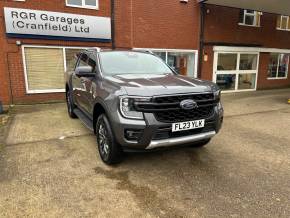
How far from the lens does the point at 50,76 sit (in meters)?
9.25

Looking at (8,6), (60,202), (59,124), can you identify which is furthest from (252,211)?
(8,6)

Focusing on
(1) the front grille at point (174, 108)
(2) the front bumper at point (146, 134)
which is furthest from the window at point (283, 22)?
(2) the front bumper at point (146, 134)

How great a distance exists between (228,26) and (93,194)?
1156cm

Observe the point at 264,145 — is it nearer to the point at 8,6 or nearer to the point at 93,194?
the point at 93,194

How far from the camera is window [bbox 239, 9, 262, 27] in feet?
42.0

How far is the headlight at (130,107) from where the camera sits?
3320 mm

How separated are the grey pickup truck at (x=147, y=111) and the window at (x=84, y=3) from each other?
594cm

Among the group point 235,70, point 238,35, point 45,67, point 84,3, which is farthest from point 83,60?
point 238,35

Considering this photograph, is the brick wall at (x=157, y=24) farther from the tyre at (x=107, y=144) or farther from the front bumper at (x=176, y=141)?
the front bumper at (x=176, y=141)

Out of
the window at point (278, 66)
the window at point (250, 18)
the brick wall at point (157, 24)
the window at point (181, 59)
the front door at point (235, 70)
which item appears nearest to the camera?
the brick wall at point (157, 24)

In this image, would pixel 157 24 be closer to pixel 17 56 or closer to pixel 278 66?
pixel 17 56

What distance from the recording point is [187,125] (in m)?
3.51

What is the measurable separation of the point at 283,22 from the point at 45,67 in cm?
1328

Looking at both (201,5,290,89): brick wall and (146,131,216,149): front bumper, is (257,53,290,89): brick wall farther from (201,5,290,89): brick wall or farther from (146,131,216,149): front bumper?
(146,131,216,149): front bumper
